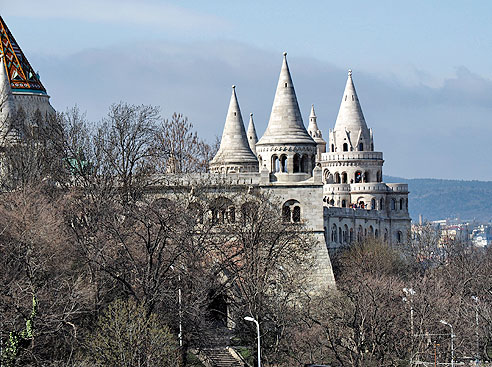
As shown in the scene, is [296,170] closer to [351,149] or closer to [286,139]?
[286,139]

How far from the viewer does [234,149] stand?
6856cm

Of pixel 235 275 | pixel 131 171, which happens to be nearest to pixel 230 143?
pixel 131 171

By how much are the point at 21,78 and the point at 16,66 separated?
0.69 meters

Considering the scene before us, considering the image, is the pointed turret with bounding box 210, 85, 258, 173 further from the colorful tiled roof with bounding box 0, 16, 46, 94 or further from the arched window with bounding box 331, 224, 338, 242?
the colorful tiled roof with bounding box 0, 16, 46, 94

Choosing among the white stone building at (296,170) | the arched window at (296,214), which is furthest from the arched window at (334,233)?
the arched window at (296,214)

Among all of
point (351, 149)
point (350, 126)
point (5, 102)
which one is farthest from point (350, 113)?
point (5, 102)

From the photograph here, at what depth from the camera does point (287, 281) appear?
51625mm

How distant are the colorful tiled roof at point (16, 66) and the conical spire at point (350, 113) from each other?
107 ft

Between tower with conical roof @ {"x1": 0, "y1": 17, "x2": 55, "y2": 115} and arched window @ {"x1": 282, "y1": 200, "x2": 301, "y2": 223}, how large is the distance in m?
13.5

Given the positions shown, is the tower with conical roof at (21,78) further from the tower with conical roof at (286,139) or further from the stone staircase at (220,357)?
the stone staircase at (220,357)

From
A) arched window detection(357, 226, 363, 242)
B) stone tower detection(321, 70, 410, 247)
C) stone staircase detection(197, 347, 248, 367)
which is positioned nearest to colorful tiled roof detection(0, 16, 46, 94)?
arched window detection(357, 226, 363, 242)

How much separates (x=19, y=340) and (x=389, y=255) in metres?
37.9

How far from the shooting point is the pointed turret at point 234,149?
67.8m

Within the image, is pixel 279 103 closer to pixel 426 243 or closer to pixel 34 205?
pixel 34 205
